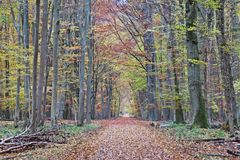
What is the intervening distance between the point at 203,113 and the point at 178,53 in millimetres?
9181

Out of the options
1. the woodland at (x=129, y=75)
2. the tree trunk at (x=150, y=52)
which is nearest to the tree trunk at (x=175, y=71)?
the woodland at (x=129, y=75)

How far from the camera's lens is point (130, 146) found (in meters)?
11.3

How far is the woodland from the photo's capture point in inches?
433

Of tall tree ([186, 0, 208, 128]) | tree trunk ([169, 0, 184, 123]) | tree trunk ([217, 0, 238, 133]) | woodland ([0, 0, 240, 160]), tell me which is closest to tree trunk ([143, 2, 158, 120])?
woodland ([0, 0, 240, 160])

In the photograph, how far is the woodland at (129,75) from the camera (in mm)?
11008

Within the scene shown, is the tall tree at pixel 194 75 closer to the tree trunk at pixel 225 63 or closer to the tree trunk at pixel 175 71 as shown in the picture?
the tree trunk at pixel 225 63

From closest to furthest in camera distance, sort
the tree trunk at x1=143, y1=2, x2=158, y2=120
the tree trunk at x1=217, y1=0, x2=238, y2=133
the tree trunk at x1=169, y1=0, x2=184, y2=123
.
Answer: the tree trunk at x1=217, y1=0, x2=238, y2=133
the tree trunk at x1=169, y1=0, x2=184, y2=123
the tree trunk at x1=143, y1=2, x2=158, y2=120

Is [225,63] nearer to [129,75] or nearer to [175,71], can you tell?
[175,71]

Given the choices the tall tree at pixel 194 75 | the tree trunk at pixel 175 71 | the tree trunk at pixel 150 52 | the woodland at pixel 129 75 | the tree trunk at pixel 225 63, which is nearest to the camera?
the woodland at pixel 129 75

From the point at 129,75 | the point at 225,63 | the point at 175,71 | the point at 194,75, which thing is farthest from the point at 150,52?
the point at 225,63

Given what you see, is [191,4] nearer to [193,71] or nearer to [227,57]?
[193,71]

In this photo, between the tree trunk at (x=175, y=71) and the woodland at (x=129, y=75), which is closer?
the woodland at (x=129, y=75)

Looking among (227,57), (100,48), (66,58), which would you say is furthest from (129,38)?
(227,57)

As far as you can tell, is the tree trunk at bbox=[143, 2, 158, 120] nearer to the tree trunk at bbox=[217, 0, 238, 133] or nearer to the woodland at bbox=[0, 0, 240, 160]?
the woodland at bbox=[0, 0, 240, 160]
